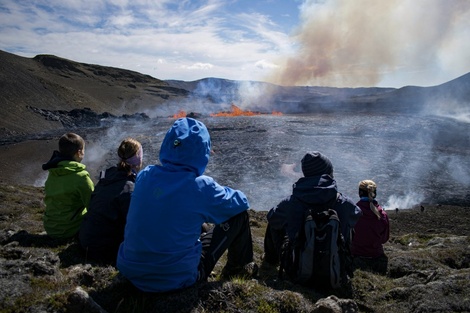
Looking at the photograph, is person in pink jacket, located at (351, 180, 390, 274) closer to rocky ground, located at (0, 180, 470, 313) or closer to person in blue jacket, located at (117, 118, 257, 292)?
rocky ground, located at (0, 180, 470, 313)

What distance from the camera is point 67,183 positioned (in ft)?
16.4

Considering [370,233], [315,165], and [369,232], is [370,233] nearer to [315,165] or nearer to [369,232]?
[369,232]

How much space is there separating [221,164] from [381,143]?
1387 cm

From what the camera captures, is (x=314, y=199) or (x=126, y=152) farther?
(x=126, y=152)

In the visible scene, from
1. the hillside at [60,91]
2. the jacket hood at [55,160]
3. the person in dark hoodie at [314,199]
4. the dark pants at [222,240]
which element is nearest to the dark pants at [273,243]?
the person in dark hoodie at [314,199]

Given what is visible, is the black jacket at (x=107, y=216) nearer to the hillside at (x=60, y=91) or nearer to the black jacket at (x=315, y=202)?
the black jacket at (x=315, y=202)

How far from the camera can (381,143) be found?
27812 mm

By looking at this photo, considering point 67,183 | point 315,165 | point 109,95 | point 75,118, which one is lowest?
point 75,118

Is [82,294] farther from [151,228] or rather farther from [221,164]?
[221,164]

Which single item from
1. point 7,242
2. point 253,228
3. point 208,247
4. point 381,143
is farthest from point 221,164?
point 208,247


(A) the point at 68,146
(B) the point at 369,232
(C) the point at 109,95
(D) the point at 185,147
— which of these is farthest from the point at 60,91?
(D) the point at 185,147

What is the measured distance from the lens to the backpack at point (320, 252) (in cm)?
396

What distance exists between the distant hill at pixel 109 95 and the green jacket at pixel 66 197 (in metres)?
30.4

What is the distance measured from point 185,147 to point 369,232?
3.70m
